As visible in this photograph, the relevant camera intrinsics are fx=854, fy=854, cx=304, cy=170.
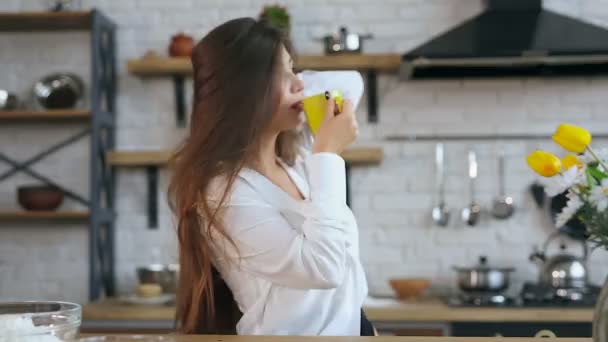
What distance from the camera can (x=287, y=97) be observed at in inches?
73.7

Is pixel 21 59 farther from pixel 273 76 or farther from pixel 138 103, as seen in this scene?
pixel 273 76

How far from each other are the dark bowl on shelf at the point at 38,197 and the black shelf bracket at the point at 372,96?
142 cm

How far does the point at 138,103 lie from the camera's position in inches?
155

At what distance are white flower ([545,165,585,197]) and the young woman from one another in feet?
2.16

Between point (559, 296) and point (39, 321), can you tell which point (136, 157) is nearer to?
point (559, 296)

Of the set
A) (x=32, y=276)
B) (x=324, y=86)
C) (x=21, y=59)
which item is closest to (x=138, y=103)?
(x=21, y=59)

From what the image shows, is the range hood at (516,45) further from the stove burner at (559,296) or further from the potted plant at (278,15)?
the stove burner at (559,296)

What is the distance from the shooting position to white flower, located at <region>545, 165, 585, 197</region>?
1.03 m

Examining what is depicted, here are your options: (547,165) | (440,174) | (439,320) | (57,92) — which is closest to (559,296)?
(439,320)

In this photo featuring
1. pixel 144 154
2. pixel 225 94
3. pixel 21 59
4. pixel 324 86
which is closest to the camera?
pixel 225 94

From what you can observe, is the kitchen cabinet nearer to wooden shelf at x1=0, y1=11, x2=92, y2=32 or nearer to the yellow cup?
wooden shelf at x1=0, y1=11, x2=92, y2=32

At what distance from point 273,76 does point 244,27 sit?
0.40 feet

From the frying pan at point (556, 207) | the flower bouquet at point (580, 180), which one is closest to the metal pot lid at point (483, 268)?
the frying pan at point (556, 207)

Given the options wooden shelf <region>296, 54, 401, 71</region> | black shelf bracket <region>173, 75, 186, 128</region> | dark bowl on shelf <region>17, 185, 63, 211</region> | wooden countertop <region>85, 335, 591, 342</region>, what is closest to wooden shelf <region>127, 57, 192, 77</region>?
black shelf bracket <region>173, 75, 186, 128</region>
